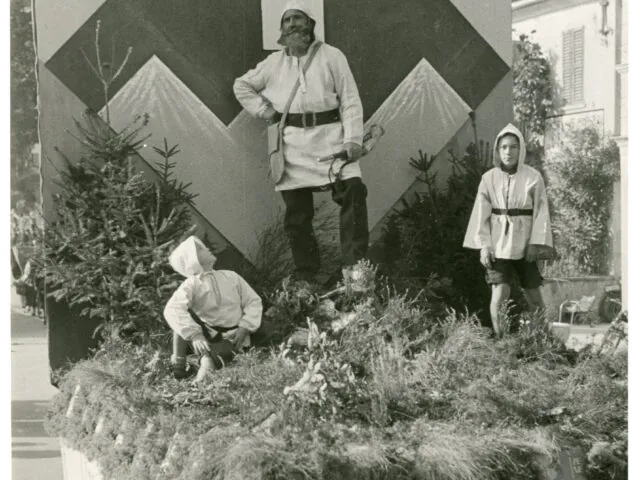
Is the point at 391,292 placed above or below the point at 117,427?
above

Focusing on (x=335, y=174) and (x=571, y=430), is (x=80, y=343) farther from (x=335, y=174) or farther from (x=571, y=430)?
(x=571, y=430)

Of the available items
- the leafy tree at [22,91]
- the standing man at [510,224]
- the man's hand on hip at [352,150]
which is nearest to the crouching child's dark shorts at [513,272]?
the standing man at [510,224]

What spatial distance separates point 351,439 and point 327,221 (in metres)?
3.77

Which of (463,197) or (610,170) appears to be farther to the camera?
(610,170)

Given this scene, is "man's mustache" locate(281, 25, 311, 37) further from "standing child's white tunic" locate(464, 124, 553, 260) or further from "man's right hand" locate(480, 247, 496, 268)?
"man's right hand" locate(480, 247, 496, 268)

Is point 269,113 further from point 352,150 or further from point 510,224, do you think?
point 510,224

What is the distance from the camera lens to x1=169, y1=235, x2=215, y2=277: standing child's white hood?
24.1ft

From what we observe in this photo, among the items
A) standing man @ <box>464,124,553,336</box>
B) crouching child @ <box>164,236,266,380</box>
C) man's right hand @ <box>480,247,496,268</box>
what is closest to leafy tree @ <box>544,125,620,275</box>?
standing man @ <box>464,124,553,336</box>

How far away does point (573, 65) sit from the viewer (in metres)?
15.5

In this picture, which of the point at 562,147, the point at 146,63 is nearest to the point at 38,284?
the point at 146,63

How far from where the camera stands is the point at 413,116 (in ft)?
32.7

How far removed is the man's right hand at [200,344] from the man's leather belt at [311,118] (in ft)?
7.36

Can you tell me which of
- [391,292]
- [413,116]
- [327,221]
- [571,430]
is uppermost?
[413,116]

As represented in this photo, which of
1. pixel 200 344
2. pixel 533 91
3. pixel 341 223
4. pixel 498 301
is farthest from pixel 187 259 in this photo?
pixel 533 91
